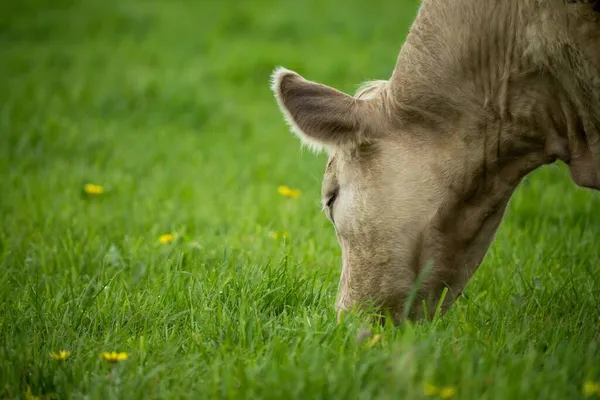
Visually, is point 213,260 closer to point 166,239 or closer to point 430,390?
point 166,239

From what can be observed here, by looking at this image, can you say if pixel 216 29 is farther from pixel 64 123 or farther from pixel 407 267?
pixel 407 267

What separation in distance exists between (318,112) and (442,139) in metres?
0.57

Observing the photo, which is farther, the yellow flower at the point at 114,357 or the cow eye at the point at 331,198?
the cow eye at the point at 331,198

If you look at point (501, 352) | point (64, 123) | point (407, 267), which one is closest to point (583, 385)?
point (501, 352)

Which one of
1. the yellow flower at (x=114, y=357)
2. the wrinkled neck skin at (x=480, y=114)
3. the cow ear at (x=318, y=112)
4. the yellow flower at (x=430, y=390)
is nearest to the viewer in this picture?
the yellow flower at (x=430, y=390)

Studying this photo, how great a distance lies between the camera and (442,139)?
3.63 m

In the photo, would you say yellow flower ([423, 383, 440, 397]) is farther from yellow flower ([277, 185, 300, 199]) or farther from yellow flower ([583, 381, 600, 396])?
yellow flower ([277, 185, 300, 199])

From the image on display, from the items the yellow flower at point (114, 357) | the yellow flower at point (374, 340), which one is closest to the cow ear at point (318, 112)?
the yellow flower at point (374, 340)

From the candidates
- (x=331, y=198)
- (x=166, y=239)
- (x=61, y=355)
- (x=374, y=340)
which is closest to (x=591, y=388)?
(x=374, y=340)

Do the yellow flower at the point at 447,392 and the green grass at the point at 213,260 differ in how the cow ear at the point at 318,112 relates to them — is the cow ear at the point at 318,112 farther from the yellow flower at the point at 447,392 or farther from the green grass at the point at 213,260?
the yellow flower at the point at 447,392

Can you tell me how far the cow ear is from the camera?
3664 mm

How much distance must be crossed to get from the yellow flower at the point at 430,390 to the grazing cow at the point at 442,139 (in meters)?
0.84

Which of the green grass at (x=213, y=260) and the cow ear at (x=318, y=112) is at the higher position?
the cow ear at (x=318, y=112)

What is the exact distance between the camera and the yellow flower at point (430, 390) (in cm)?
261
